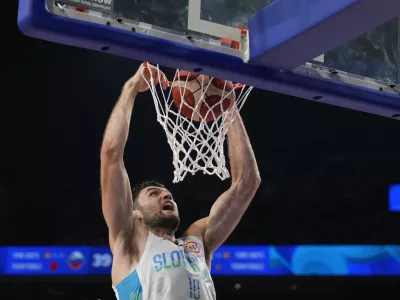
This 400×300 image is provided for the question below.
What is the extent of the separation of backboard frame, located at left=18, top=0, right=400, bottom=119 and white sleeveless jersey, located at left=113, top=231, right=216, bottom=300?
2.98 feet

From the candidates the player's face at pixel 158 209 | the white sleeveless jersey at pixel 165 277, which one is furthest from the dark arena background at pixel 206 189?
the white sleeveless jersey at pixel 165 277

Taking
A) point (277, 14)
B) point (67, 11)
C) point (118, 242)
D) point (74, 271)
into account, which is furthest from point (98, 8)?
point (74, 271)

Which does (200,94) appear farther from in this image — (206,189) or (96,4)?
(206,189)

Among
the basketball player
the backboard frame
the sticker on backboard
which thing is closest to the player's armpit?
the basketball player

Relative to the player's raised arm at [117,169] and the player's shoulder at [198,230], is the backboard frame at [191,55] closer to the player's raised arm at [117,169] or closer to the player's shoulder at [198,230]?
the player's raised arm at [117,169]

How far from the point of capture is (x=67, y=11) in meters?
2.52

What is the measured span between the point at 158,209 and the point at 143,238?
0.58 feet

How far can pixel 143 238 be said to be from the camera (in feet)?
11.1

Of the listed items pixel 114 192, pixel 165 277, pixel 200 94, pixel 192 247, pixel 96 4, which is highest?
pixel 96 4

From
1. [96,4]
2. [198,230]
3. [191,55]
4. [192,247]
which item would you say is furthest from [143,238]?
[96,4]

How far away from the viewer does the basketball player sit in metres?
3.21

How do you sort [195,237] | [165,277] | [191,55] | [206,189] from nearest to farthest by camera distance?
[191,55]
[165,277]
[195,237]
[206,189]

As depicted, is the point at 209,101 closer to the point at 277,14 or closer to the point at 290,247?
the point at 277,14

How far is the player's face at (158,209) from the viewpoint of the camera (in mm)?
3439
